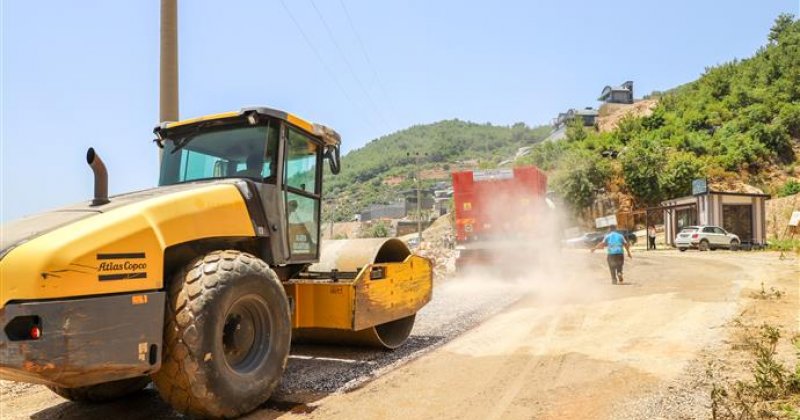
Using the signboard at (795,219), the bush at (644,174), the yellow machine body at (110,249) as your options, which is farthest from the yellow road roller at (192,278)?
the bush at (644,174)

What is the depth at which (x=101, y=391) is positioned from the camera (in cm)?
505

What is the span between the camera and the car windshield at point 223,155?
555cm

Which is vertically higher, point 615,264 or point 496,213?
point 496,213

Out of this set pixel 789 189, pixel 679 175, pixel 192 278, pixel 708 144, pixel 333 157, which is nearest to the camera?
pixel 192 278

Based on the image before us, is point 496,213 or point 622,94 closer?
point 496,213

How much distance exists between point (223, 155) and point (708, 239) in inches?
1240

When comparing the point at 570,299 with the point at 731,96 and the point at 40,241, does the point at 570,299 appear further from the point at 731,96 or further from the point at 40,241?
the point at 731,96

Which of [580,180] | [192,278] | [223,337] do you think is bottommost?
[223,337]

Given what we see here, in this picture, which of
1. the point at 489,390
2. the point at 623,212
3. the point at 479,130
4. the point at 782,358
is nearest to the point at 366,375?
the point at 489,390

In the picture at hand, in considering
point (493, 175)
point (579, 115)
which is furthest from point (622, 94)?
point (493, 175)

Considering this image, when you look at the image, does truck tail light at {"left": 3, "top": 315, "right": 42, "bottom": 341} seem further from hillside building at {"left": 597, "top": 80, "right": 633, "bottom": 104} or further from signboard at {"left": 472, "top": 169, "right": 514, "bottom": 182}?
hillside building at {"left": 597, "top": 80, "right": 633, "bottom": 104}

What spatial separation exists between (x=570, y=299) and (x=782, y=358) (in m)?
5.87

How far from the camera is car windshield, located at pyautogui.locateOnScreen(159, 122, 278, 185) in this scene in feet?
18.2

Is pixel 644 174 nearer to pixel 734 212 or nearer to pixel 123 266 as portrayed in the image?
pixel 734 212
